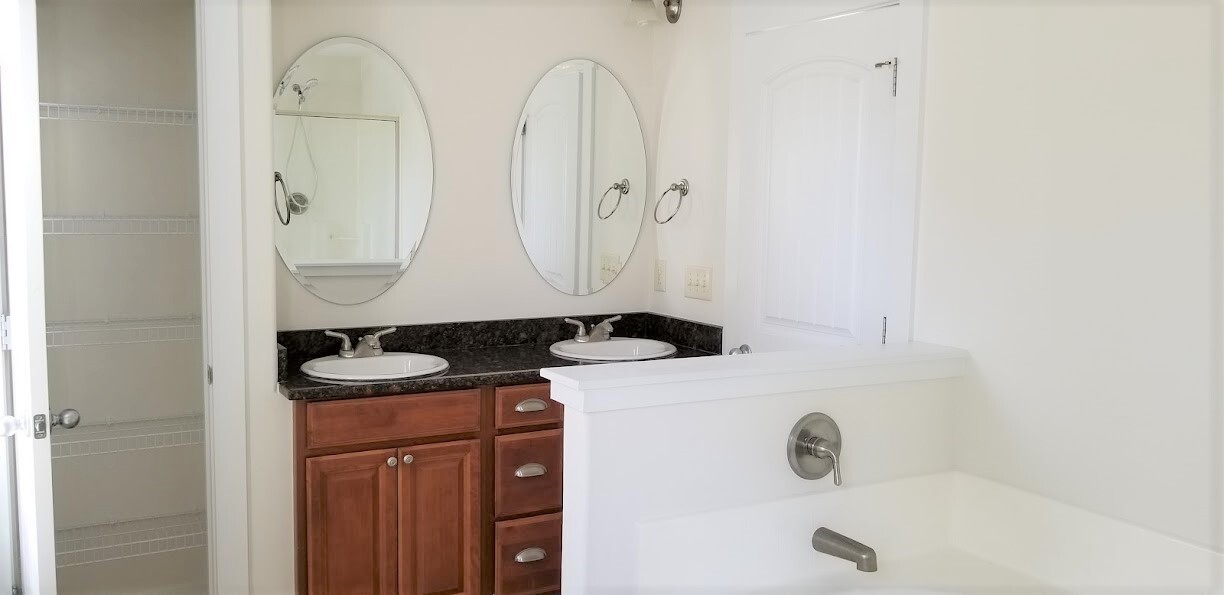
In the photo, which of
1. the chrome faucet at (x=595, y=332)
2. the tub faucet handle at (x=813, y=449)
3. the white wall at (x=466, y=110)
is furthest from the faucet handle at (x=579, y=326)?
the tub faucet handle at (x=813, y=449)

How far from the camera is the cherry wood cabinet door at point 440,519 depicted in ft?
8.72

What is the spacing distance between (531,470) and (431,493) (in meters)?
0.33

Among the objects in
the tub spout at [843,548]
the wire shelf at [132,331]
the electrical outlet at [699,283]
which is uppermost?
the electrical outlet at [699,283]

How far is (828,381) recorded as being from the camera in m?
1.87

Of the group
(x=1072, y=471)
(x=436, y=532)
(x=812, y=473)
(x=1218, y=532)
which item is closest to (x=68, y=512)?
(x=436, y=532)

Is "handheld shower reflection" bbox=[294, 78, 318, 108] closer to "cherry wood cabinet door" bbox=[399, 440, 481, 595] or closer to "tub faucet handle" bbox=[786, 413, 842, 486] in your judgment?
"cherry wood cabinet door" bbox=[399, 440, 481, 595]

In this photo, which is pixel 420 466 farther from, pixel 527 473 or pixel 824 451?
pixel 824 451

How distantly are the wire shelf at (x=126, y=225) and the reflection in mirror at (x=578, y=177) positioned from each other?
1162mm

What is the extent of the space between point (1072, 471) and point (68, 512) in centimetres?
264

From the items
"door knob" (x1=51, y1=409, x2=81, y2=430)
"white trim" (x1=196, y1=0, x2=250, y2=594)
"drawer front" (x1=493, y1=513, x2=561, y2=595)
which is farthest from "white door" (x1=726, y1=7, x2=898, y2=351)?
"door knob" (x1=51, y1=409, x2=81, y2=430)

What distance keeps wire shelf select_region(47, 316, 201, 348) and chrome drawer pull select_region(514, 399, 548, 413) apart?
39.7 inches

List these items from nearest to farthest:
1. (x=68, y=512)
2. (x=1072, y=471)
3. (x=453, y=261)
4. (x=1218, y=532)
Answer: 1. (x=1218, y=532)
2. (x=1072, y=471)
3. (x=68, y=512)
4. (x=453, y=261)

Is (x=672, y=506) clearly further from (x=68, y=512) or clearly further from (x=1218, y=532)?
(x=68, y=512)

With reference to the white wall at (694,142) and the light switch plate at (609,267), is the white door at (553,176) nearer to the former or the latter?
the light switch plate at (609,267)
